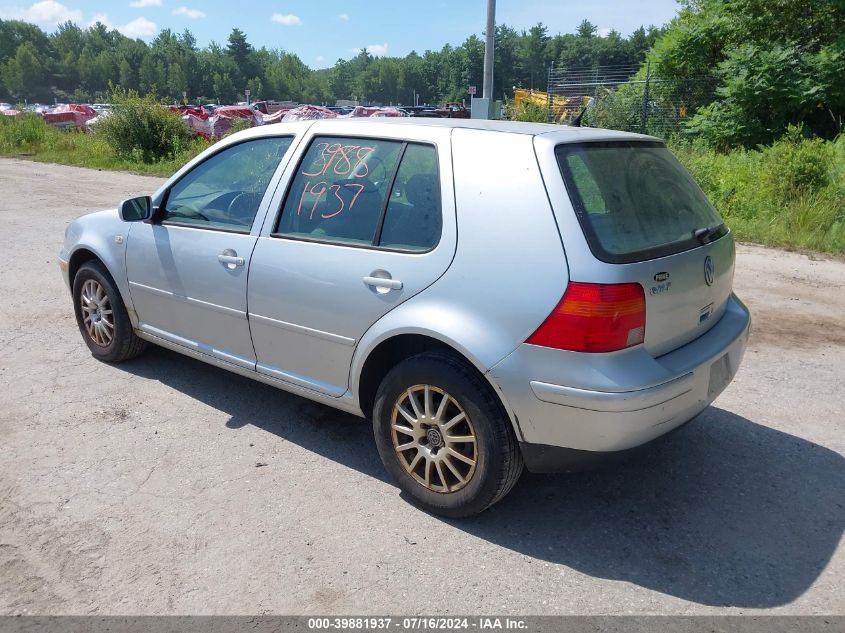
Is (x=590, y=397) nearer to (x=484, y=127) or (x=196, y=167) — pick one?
(x=484, y=127)

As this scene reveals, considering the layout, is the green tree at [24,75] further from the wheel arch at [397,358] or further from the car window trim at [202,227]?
the wheel arch at [397,358]

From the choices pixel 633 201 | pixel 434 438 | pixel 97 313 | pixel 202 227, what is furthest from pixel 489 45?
pixel 434 438

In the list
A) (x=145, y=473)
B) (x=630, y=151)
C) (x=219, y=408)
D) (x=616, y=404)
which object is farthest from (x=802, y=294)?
(x=145, y=473)

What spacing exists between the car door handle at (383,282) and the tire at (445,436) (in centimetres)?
34

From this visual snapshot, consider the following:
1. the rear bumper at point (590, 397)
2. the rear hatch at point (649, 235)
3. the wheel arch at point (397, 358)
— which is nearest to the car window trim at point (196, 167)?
the wheel arch at point (397, 358)

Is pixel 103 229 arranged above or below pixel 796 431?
above

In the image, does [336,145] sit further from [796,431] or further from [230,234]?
[796,431]

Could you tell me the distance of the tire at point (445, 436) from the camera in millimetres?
2982

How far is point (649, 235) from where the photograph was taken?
3.07 m

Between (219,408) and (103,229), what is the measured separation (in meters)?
1.55

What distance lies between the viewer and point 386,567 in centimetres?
292

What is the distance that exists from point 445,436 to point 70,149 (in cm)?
2601

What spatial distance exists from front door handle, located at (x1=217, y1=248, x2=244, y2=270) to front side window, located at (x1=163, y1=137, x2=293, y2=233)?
14cm

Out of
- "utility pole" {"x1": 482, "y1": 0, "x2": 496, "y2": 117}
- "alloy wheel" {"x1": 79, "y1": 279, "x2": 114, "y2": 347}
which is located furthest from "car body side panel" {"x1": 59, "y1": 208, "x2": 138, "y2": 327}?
"utility pole" {"x1": 482, "y1": 0, "x2": 496, "y2": 117}
